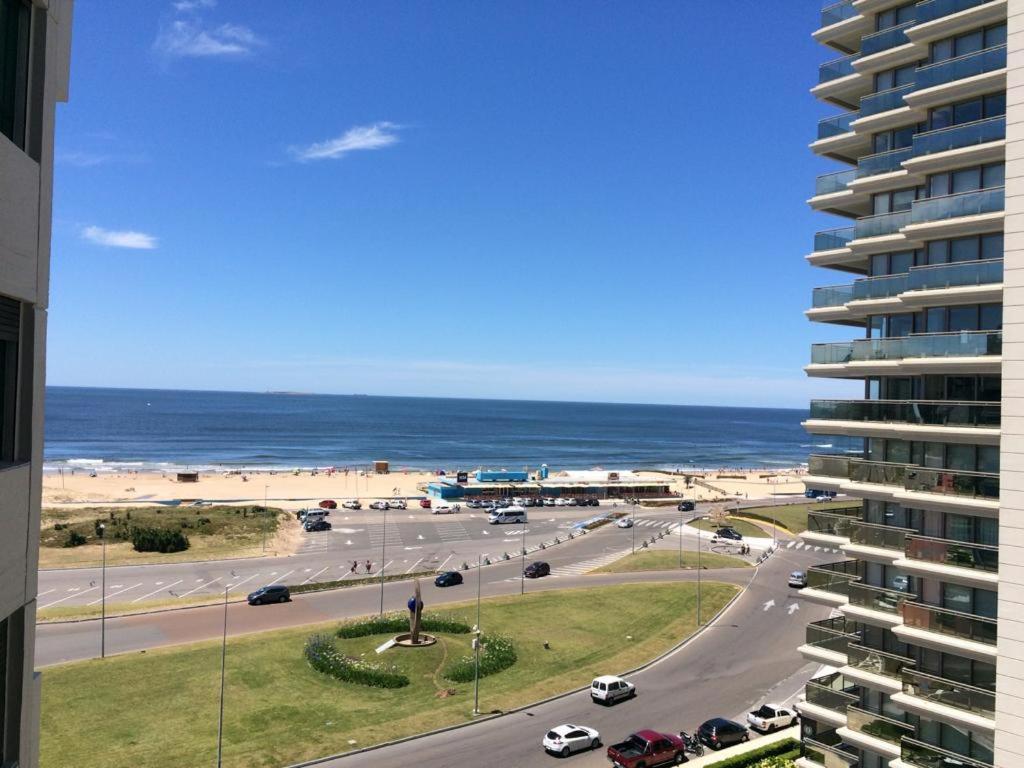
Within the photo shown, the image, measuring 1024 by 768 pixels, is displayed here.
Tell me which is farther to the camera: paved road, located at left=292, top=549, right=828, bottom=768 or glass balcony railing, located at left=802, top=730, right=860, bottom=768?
paved road, located at left=292, top=549, right=828, bottom=768

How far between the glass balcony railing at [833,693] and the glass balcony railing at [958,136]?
17.9 m

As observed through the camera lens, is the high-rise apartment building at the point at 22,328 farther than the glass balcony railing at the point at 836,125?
No

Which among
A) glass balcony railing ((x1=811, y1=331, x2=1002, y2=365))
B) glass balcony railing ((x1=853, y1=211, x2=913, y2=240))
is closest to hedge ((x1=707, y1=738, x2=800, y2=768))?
glass balcony railing ((x1=811, y1=331, x2=1002, y2=365))

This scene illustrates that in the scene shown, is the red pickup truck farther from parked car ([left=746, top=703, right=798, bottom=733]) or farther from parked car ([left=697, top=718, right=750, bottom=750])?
parked car ([left=746, top=703, right=798, bottom=733])

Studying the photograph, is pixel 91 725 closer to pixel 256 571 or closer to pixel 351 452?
pixel 256 571

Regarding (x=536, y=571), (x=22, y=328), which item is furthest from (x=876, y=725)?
(x=536, y=571)

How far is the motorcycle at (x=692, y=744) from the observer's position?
1271 inches

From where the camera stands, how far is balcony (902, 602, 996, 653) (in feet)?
65.0

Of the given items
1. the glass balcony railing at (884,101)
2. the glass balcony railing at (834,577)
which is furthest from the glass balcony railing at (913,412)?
the glass balcony railing at (884,101)

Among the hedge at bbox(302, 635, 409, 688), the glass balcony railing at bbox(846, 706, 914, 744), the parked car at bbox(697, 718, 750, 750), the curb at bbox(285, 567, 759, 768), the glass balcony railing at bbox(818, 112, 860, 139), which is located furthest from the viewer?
the hedge at bbox(302, 635, 409, 688)

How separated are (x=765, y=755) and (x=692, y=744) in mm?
3774

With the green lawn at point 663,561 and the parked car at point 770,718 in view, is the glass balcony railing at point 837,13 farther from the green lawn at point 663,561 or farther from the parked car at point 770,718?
the green lawn at point 663,561

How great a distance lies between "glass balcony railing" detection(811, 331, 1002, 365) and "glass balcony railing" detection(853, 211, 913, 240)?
3.84 m

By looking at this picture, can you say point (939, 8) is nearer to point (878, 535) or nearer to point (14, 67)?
point (878, 535)
